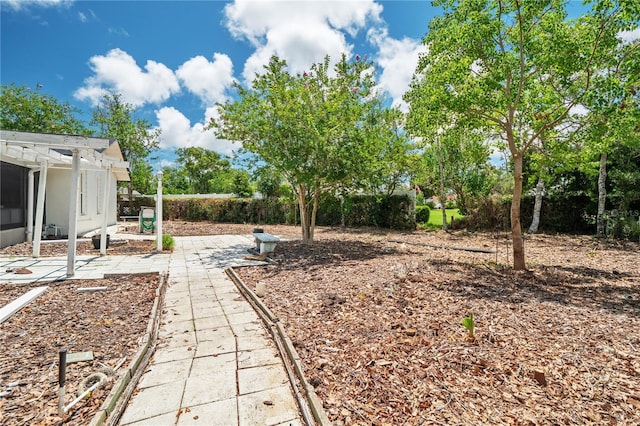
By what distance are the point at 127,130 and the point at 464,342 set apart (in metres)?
27.0

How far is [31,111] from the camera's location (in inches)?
856

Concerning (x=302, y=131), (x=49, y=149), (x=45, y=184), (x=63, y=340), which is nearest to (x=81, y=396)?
(x=63, y=340)

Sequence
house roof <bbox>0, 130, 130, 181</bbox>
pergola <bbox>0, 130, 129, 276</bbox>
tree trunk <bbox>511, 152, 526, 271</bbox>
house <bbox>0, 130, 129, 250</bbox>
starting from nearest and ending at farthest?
pergola <bbox>0, 130, 129, 276</bbox>, house roof <bbox>0, 130, 130, 181</bbox>, tree trunk <bbox>511, 152, 526, 271</bbox>, house <bbox>0, 130, 129, 250</bbox>

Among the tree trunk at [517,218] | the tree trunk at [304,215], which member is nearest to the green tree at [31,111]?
the tree trunk at [304,215]

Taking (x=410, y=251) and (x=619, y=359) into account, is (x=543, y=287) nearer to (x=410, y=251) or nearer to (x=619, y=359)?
(x=619, y=359)

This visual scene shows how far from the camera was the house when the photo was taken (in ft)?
21.2

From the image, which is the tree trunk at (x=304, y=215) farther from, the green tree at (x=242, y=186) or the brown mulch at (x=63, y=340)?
the green tree at (x=242, y=186)

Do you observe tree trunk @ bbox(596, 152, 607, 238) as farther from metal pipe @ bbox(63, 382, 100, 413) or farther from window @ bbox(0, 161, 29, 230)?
window @ bbox(0, 161, 29, 230)

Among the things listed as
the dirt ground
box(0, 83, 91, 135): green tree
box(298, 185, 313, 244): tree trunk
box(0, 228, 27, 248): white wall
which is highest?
box(0, 83, 91, 135): green tree

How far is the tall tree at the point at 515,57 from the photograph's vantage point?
5.01m

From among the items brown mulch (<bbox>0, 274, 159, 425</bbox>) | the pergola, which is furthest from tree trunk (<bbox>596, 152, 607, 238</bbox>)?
the pergola

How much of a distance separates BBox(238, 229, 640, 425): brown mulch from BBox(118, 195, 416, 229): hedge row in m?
8.69

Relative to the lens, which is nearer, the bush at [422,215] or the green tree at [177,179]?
the bush at [422,215]

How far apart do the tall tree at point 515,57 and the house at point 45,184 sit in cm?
694
